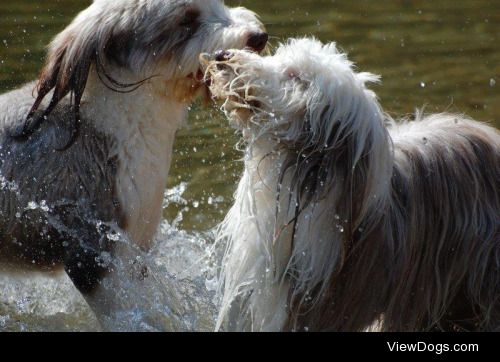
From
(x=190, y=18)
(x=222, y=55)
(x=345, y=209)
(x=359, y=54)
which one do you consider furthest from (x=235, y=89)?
(x=359, y=54)

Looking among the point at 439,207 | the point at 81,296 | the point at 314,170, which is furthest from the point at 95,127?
the point at 439,207

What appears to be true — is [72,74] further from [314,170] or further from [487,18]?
[487,18]

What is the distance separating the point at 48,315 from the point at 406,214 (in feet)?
6.79

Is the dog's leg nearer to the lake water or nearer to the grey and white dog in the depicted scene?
the grey and white dog

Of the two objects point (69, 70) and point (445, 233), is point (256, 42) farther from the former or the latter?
point (445, 233)

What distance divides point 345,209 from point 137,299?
1.44 m

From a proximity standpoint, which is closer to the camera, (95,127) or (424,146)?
(424,146)

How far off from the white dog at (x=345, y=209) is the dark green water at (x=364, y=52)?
6.89 ft

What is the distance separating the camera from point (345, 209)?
3832 mm

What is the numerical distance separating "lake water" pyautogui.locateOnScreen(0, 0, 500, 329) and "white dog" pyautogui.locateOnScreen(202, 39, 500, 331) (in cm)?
208

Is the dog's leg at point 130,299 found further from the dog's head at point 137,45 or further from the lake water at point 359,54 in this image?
the lake water at point 359,54

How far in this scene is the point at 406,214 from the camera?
408cm

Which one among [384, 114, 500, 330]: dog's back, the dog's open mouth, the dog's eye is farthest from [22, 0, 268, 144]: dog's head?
[384, 114, 500, 330]: dog's back
